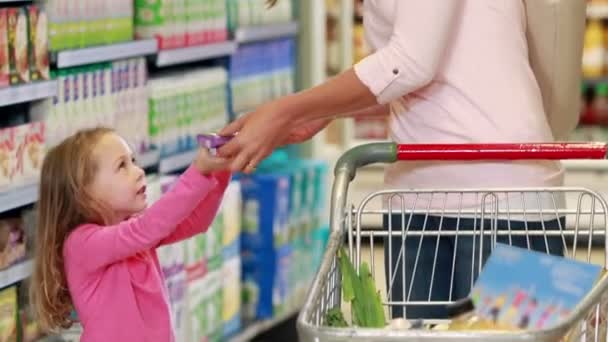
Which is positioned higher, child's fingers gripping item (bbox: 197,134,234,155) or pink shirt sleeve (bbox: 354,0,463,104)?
pink shirt sleeve (bbox: 354,0,463,104)

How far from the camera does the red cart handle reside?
2262 millimetres

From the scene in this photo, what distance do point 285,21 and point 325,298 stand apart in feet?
12.2

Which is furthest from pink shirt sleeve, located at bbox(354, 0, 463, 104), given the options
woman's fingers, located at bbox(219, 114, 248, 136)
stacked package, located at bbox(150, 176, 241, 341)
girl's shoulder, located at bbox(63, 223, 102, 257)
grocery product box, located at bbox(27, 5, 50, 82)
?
stacked package, located at bbox(150, 176, 241, 341)

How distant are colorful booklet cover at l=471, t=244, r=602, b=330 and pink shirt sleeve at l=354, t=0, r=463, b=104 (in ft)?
1.83

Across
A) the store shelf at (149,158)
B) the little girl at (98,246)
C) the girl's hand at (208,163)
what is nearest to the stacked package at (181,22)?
the store shelf at (149,158)

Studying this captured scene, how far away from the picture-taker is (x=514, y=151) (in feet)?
7.48

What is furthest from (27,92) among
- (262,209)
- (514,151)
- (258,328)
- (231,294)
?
(258,328)

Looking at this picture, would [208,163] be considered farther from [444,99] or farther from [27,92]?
[27,92]

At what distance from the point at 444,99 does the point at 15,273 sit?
1.43 metres

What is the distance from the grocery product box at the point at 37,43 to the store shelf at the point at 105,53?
7 cm

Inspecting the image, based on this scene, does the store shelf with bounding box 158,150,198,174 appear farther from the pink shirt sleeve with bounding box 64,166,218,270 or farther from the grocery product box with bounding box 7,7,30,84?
the pink shirt sleeve with bounding box 64,166,218,270

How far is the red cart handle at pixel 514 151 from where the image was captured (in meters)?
2.26

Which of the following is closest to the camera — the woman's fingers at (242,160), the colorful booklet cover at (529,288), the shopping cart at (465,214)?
the colorful booklet cover at (529,288)

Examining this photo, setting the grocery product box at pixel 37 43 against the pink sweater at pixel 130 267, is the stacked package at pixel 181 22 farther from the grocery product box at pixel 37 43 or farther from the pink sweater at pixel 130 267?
the pink sweater at pixel 130 267
